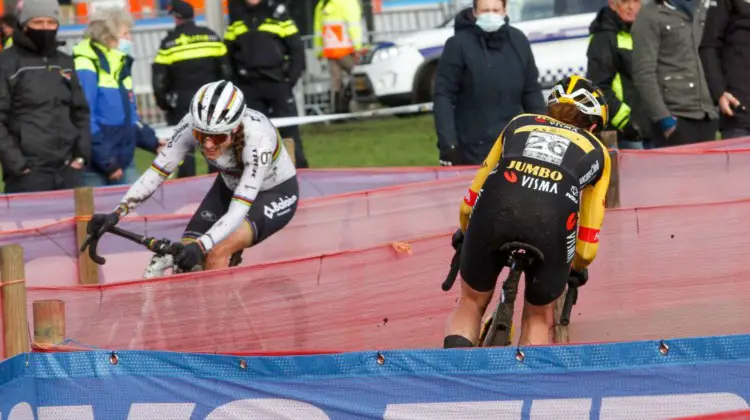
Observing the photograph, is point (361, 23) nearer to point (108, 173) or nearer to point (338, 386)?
point (108, 173)

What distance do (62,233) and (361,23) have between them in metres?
13.3

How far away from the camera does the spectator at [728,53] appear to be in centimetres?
1120

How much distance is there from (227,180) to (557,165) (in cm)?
304

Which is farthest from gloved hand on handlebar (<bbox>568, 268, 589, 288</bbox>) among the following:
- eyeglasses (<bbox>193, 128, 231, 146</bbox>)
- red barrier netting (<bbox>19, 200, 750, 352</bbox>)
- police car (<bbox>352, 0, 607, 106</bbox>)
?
police car (<bbox>352, 0, 607, 106</bbox>)

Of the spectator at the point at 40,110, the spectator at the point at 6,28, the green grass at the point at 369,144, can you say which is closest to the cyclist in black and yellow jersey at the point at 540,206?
the spectator at the point at 40,110

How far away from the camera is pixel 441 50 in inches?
750

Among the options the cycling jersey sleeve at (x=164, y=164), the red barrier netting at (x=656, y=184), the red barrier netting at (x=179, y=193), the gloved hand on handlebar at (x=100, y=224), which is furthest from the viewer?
the red barrier netting at (x=179, y=193)

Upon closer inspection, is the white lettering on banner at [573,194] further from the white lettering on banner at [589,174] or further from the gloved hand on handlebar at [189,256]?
the gloved hand on handlebar at [189,256]

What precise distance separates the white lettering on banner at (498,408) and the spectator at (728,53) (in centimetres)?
602

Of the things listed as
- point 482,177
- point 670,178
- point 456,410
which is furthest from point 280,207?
point 456,410

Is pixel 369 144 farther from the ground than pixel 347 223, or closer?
closer

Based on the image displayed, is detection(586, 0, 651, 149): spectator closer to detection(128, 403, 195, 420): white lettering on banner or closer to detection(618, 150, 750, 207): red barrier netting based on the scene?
detection(618, 150, 750, 207): red barrier netting

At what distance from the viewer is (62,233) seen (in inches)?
404

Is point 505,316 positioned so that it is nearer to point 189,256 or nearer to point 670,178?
point 189,256
